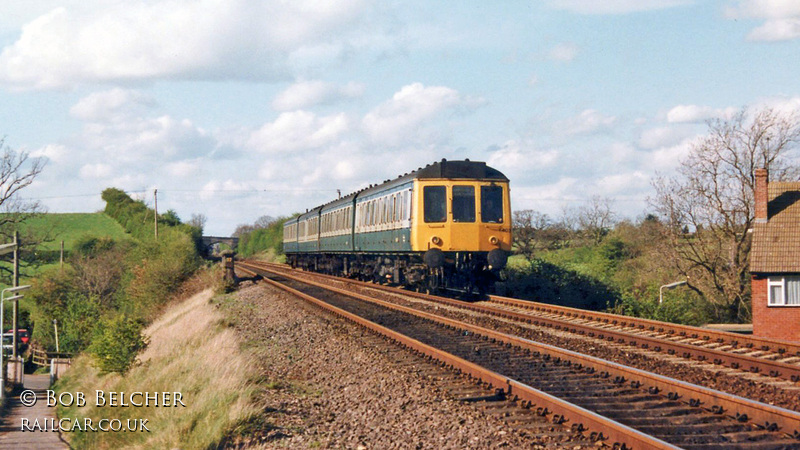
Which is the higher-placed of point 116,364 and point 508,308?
point 508,308

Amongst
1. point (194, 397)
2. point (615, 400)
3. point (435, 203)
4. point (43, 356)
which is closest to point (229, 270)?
point (435, 203)

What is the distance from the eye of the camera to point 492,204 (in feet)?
64.8

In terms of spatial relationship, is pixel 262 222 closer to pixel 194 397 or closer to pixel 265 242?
pixel 265 242

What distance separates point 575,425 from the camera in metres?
6.21

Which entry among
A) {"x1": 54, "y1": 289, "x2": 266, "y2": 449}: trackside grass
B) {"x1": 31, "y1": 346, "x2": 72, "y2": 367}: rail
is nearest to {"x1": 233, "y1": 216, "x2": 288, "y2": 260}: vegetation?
{"x1": 31, "y1": 346, "x2": 72, "y2": 367}: rail

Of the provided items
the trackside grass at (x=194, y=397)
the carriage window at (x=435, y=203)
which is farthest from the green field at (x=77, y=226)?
the trackside grass at (x=194, y=397)

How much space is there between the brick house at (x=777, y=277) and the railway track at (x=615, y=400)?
1298 centimetres

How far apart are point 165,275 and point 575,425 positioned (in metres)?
32.8

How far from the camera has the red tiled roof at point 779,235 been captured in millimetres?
21109

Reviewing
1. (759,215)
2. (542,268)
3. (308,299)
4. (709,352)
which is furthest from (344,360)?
(759,215)

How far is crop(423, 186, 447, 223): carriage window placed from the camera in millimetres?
19531

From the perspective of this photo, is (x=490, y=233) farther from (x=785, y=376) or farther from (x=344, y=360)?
(x=785, y=376)

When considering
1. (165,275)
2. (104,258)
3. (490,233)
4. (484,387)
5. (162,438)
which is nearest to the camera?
(162,438)

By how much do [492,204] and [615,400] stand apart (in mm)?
12782
